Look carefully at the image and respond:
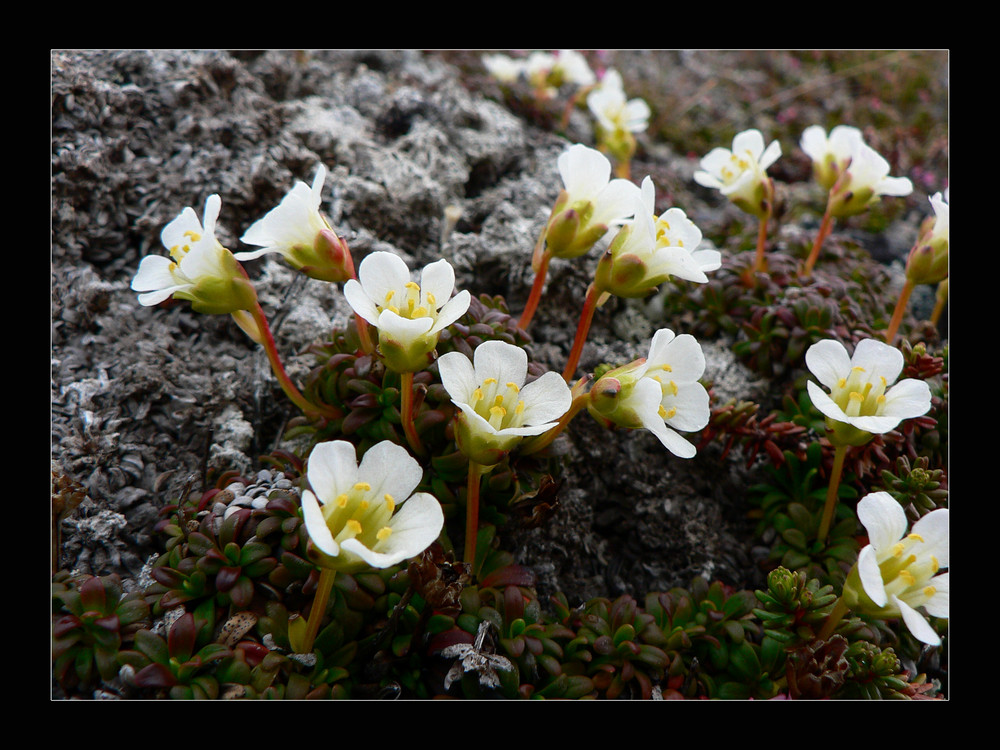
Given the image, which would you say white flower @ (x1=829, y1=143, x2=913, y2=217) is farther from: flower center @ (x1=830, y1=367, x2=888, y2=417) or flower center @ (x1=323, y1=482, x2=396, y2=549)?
flower center @ (x1=323, y1=482, x2=396, y2=549)

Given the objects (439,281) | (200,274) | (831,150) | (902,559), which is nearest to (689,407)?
(902,559)

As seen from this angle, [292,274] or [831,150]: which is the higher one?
[831,150]

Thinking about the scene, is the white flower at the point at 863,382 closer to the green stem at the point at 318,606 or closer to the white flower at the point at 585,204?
the white flower at the point at 585,204

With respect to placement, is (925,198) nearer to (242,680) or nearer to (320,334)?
(320,334)

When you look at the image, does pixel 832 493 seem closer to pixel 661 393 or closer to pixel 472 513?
pixel 661 393

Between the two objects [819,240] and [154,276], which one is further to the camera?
[819,240]

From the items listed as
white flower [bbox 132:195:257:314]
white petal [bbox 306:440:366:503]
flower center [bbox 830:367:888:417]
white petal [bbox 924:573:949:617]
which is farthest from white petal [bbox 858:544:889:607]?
white flower [bbox 132:195:257:314]

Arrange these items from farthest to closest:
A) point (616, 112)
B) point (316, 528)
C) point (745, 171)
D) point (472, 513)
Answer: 1. point (616, 112)
2. point (745, 171)
3. point (472, 513)
4. point (316, 528)

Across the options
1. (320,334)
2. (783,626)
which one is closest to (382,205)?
(320,334)
